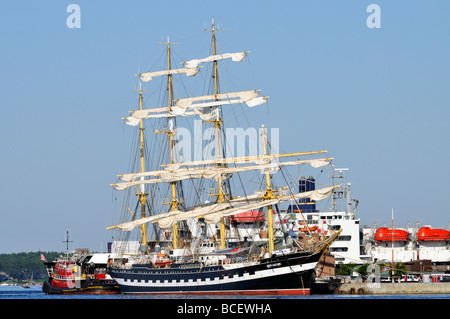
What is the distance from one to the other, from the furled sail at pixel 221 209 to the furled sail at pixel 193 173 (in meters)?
4.05

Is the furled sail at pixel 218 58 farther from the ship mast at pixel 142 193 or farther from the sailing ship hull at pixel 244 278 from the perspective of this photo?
the sailing ship hull at pixel 244 278

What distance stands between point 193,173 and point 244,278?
76.3 ft

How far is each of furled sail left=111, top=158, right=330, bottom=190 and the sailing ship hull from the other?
13.6m

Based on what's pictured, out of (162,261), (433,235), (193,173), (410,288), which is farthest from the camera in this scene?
(433,235)

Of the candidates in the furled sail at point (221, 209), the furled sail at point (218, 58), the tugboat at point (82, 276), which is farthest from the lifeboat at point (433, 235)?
the tugboat at point (82, 276)

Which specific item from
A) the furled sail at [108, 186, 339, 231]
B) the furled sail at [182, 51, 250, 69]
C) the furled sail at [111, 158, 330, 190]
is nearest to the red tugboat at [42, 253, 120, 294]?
the furled sail at [108, 186, 339, 231]

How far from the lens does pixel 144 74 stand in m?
129

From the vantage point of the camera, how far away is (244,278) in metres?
98.9

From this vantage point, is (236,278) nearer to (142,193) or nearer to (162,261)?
(162,261)

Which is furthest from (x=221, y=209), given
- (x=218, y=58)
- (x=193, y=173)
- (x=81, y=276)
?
(x=81, y=276)
